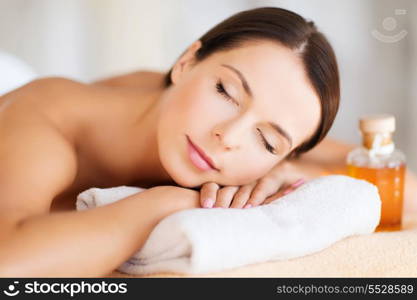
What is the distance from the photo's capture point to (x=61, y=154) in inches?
39.2

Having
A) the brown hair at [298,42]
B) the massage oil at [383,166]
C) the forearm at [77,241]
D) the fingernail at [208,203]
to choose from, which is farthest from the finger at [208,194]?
the massage oil at [383,166]

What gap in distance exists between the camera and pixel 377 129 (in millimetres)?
1202

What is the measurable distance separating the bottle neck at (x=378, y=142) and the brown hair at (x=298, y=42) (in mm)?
85

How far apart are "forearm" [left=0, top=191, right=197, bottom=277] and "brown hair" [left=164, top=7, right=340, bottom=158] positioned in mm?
438

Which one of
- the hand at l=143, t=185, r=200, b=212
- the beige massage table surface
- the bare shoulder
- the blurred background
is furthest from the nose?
the blurred background

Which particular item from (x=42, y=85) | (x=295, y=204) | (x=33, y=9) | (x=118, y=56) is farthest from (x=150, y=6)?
(x=295, y=204)

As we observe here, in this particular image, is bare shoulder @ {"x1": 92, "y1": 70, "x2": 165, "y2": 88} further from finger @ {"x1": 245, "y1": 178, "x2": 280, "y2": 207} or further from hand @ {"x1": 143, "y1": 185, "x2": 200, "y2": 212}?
hand @ {"x1": 143, "y1": 185, "x2": 200, "y2": 212}

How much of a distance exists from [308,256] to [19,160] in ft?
1.50

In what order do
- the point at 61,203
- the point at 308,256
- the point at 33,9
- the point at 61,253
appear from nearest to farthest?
the point at 61,253 < the point at 308,256 < the point at 61,203 < the point at 33,9

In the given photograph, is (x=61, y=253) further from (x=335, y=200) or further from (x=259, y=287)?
(x=335, y=200)

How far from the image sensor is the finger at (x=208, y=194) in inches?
38.1

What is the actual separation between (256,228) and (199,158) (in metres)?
0.23

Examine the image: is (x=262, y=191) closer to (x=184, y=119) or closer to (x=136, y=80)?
(x=184, y=119)

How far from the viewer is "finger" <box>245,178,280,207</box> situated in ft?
3.39
